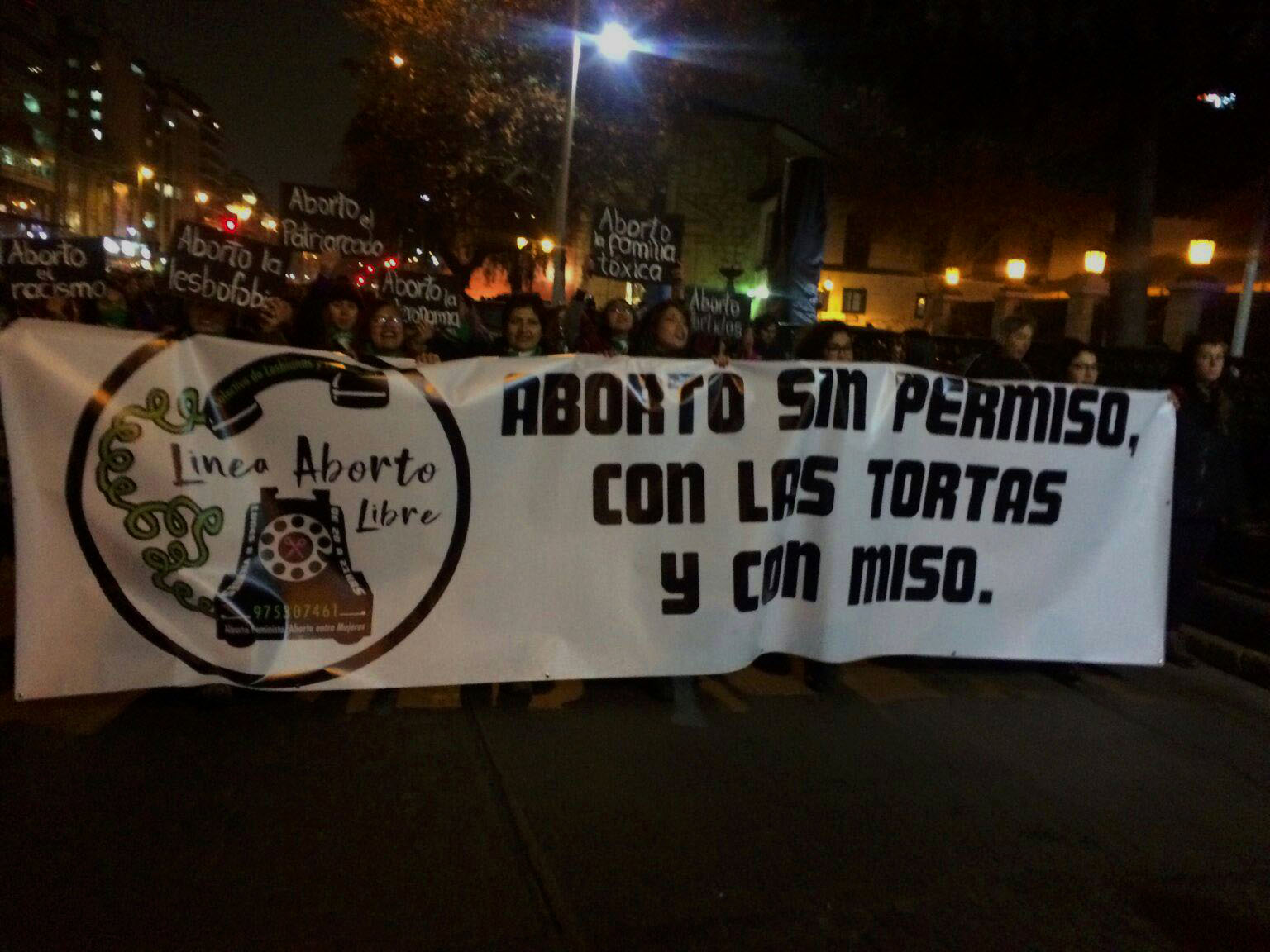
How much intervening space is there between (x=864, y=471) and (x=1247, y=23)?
8063 mm

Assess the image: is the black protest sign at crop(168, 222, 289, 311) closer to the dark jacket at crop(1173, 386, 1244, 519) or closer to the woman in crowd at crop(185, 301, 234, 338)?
the woman in crowd at crop(185, 301, 234, 338)

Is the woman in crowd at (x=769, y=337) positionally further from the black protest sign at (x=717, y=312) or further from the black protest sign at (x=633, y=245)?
the black protest sign at (x=633, y=245)

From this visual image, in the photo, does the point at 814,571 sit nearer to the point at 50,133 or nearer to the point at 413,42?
the point at 413,42

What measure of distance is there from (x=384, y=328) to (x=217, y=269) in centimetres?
144

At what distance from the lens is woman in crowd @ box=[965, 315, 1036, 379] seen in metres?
5.42

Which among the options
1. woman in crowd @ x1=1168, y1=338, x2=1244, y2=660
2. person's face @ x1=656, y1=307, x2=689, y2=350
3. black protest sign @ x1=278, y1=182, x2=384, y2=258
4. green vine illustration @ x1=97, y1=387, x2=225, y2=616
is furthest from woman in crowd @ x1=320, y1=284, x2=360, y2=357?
woman in crowd @ x1=1168, y1=338, x2=1244, y2=660

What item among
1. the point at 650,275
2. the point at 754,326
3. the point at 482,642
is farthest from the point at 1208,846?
the point at 754,326

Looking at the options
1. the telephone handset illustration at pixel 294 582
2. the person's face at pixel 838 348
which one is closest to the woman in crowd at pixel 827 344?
the person's face at pixel 838 348

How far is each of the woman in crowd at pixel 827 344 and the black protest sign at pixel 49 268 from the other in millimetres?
4731

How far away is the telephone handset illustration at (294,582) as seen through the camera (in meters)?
4.05

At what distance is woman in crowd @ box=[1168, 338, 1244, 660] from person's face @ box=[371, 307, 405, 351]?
405 centimetres

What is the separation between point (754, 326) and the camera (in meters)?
9.97

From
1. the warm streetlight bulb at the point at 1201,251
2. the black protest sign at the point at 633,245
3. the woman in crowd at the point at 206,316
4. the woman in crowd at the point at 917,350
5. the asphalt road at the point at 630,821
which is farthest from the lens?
the warm streetlight bulb at the point at 1201,251

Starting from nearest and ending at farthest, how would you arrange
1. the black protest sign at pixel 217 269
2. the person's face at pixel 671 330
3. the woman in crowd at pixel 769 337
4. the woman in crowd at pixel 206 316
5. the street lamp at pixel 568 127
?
the person's face at pixel 671 330 → the black protest sign at pixel 217 269 → the woman in crowd at pixel 206 316 → the woman in crowd at pixel 769 337 → the street lamp at pixel 568 127
